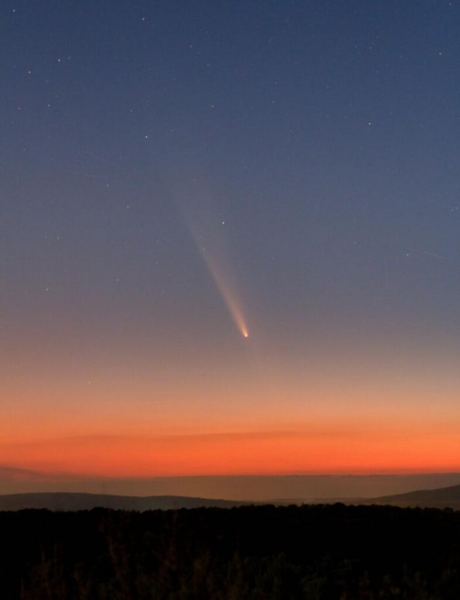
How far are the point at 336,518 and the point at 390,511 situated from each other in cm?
135

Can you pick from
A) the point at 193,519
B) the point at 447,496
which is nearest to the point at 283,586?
the point at 193,519

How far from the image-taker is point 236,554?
1071 cm

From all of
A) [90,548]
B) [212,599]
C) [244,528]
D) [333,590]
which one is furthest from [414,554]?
[90,548]

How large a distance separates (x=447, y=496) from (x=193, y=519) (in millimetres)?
24679

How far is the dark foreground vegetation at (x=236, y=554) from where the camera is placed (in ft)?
34.9

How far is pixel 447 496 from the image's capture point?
37.5 meters

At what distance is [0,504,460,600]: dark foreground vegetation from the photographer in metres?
10.6

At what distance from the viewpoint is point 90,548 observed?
14141mm

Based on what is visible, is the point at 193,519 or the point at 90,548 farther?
the point at 193,519

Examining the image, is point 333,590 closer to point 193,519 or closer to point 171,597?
point 171,597

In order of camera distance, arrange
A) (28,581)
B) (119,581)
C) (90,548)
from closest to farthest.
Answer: (119,581) → (28,581) → (90,548)

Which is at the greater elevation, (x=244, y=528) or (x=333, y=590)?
(x=244, y=528)

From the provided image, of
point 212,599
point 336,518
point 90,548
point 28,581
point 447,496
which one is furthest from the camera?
point 447,496

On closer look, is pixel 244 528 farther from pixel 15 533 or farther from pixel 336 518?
pixel 15 533
